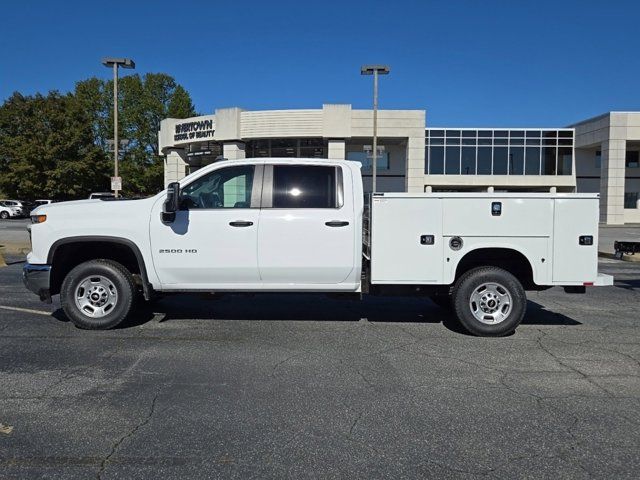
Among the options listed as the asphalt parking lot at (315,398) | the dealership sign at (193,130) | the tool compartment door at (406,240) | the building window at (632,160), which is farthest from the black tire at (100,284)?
the building window at (632,160)

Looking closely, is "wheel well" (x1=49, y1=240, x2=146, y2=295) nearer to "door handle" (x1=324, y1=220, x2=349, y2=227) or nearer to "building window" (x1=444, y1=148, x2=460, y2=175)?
"door handle" (x1=324, y1=220, x2=349, y2=227)

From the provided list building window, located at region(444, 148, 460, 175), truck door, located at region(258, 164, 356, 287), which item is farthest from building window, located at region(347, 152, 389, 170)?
truck door, located at region(258, 164, 356, 287)

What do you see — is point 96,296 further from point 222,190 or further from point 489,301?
point 489,301

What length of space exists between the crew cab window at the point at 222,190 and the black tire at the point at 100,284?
46.5 inches

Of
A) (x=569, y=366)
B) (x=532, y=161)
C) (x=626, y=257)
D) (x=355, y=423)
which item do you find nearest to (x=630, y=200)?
(x=532, y=161)

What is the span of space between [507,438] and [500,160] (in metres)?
42.2

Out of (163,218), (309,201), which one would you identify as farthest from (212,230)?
(309,201)

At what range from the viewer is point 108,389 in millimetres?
4664

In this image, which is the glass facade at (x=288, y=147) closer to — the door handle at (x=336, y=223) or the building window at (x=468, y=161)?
the building window at (x=468, y=161)

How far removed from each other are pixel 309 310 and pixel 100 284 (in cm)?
291

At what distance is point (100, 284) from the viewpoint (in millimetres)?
6660

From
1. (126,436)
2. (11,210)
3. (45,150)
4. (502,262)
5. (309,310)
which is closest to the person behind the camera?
(126,436)

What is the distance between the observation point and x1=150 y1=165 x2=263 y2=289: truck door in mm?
6438

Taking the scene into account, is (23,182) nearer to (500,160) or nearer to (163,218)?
(500,160)
